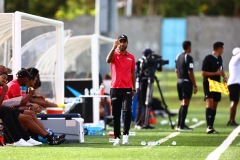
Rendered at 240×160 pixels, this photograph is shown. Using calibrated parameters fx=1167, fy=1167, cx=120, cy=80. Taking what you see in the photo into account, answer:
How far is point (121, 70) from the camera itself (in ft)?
72.3

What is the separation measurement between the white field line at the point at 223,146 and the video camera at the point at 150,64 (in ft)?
8.98

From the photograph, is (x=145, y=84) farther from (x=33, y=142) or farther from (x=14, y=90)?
(x=33, y=142)

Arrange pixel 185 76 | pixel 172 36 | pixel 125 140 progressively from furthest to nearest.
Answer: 1. pixel 172 36
2. pixel 185 76
3. pixel 125 140

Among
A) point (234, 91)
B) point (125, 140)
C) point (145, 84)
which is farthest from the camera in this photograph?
point (234, 91)

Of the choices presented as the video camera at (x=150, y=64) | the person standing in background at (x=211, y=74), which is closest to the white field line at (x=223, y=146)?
the person standing in background at (x=211, y=74)

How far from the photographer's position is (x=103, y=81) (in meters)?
31.6

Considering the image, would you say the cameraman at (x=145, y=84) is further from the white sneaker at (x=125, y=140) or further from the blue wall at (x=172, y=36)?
the blue wall at (x=172, y=36)

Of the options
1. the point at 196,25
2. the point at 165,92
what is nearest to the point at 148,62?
the point at 165,92

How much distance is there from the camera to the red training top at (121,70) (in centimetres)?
2200

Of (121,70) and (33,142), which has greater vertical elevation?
(121,70)

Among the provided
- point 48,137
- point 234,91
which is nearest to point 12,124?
point 48,137

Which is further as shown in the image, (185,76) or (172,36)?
(172,36)

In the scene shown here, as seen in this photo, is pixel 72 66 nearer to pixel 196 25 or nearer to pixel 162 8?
pixel 196 25

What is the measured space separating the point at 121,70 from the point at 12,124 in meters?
2.31
